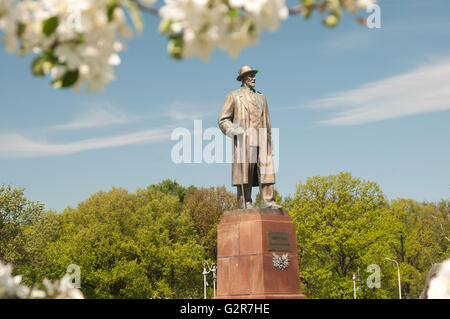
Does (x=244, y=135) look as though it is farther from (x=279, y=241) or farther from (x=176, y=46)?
(x=176, y=46)

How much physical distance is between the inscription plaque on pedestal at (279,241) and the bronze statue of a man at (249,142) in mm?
1118

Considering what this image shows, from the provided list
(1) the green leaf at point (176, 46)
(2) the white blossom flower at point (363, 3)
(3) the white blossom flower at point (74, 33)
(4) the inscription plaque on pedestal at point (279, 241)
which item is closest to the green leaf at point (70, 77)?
(3) the white blossom flower at point (74, 33)

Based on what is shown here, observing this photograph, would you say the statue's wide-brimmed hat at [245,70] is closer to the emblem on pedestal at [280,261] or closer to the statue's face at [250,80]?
the statue's face at [250,80]

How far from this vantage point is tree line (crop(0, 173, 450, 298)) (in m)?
34.3

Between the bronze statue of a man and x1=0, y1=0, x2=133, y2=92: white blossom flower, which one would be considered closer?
x1=0, y1=0, x2=133, y2=92: white blossom flower

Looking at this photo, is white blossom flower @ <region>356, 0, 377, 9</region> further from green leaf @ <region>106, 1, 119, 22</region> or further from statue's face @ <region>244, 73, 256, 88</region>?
statue's face @ <region>244, 73, 256, 88</region>

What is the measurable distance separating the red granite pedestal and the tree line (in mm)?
22946

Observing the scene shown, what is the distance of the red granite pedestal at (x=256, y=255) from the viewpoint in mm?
11242

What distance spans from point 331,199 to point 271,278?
89.6 feet

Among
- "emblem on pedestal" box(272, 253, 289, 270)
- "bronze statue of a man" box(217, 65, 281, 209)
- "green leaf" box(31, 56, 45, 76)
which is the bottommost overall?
"emblem on pedestal" box(272, 253, 289, 270)

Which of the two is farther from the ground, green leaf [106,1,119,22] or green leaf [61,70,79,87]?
green leaf [106,1,119,22]

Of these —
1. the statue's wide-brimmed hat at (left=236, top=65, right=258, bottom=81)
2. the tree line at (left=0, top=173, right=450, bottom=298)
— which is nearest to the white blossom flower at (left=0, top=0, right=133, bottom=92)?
the statue's wide-brimmed hat at (left=236, top=65, right=258, bottom=81)
